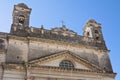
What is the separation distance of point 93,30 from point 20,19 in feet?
24.2

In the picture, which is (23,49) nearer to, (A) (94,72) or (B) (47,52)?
(B) (47,52)

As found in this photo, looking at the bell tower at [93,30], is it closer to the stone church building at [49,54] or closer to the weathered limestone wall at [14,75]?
the stone church building at [49,54]

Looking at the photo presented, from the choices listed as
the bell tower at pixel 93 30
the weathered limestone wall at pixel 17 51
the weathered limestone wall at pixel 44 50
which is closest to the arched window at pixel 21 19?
the weathered limestone wall at pixel 44 50

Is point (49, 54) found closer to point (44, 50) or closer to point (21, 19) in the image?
point (44, 50)

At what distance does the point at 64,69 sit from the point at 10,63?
14.2 feet

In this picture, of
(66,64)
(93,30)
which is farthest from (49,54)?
(93,30)

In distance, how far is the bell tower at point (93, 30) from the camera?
22.6 metres

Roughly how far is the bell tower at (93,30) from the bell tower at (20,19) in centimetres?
636

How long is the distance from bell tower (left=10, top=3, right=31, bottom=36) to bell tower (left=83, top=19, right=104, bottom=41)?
6363 millimetres

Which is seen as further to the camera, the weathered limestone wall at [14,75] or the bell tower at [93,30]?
the bell tower at [93,30]

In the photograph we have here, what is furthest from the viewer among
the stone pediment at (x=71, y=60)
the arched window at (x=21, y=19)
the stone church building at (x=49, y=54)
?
the arched window at (x=21, y=19)

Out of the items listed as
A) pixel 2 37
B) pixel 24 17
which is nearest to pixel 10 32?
pixel 2 37

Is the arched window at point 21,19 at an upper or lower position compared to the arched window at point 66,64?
upper

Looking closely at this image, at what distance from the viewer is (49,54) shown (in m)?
19.3
